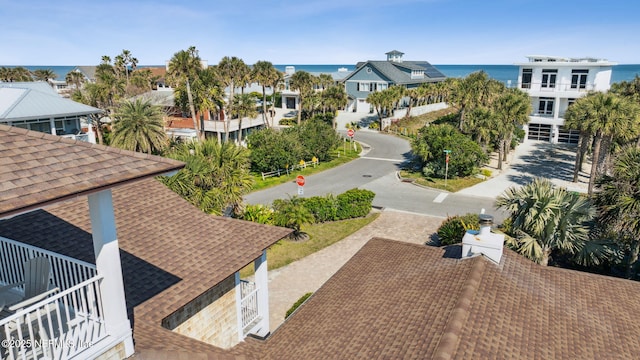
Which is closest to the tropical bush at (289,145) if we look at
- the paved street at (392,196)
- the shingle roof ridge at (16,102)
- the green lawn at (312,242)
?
the paved street at (392,196)

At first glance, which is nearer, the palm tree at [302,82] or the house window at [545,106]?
the house window at [545,106]

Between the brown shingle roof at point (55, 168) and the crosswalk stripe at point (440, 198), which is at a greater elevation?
the brown shingle roof at point (55, 168)

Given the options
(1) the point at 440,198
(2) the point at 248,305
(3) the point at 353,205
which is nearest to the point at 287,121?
(1) the point at 440,198

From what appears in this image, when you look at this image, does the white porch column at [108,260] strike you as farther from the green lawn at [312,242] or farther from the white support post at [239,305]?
the green lawn at [312,242]

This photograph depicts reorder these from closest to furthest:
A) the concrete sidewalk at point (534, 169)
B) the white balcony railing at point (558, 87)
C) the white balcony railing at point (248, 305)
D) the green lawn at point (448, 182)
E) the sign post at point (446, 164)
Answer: the white balcony railing at point (248, 305) → the sign post at point (446, 164) → the concrete sidewalk at point (534, 169) → the green lawn at point (448, 182) → the white balcony railing at point (558, 87)

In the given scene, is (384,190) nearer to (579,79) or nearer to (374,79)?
(579,79)

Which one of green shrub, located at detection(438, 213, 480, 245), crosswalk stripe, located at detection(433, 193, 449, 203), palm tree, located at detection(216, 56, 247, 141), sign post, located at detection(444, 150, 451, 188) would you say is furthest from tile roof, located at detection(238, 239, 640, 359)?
palm tree, located at detection(216, 56, 247, 141)
